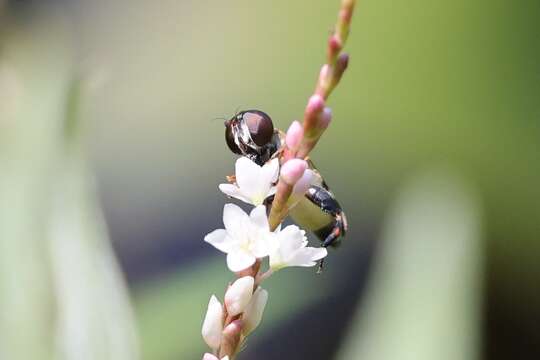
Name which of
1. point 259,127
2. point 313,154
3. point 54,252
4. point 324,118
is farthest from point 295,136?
point 313,154

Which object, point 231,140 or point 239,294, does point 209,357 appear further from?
point 231,140

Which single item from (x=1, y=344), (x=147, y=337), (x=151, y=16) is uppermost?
(x=151, y=16)

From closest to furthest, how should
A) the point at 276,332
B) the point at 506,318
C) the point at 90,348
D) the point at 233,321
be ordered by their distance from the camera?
the point at 233,321
the point at 90,348
the point at 276,332
the point at 506,318

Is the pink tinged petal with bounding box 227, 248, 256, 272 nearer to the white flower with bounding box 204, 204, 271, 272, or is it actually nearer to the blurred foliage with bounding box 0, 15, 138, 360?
the white flower with bounding box 204, 204, 271, 272

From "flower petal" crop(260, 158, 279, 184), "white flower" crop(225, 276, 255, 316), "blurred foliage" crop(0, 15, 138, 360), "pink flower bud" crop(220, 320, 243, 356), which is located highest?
"flower petal" crop(260, 158, 279, 184)

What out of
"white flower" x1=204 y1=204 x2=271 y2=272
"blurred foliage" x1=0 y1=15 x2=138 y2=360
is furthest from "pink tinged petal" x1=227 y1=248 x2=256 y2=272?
"blurred foliage" x1=0 y1=15 x2=138 y2=360

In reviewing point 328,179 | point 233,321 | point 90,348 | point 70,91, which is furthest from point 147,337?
point 233,321

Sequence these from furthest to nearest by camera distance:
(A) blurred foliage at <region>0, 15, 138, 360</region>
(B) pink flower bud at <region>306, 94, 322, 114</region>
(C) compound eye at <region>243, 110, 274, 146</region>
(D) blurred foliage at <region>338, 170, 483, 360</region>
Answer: (D) blurred foliage at <region>338, 170, 483, 360</region> → (A) blurred foliage at <region>0, 15, 138, 360</region> → (C) compound eye at <region>243, 110, 274, 146</region> → (B) pink flower bud at <region>306, 94, 322, 114</region>

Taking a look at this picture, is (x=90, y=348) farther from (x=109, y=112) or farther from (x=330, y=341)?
(x=109, y=112)
